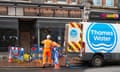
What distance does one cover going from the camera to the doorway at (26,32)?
1267 inches

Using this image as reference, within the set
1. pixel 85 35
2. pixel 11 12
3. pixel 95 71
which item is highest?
pixel 11 12

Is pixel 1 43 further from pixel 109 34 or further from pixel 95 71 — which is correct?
pixel 95 71

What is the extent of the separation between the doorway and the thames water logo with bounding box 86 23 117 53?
39.0 ft

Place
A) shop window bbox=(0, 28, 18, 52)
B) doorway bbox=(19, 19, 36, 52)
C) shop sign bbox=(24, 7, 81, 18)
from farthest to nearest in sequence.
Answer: doorway bbox=(19, 19, 36, 52)
shop sign bbox=(24, 7, 81, 18)
shop window bbox=(0, 28, 18, 52)

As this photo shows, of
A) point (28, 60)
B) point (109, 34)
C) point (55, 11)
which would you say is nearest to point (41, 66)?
point (28, 60)

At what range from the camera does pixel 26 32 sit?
106 ft

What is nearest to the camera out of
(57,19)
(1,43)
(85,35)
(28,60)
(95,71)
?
(95,71)

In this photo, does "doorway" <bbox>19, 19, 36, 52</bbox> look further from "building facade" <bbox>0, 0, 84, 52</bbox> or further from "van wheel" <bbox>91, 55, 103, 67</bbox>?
"van wheel" <bbox>91, 55, 103, 67</bbox>

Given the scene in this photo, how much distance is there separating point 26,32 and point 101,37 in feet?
40.6

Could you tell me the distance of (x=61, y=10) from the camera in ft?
107

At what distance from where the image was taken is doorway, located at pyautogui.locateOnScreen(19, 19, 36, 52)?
106 feet

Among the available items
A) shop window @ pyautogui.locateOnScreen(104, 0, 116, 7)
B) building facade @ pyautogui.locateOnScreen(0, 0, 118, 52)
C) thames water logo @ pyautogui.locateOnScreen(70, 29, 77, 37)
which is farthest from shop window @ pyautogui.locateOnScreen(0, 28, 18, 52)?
thames water logo @ pyautogui.locateOnScreen(70, 29, 77, 37)

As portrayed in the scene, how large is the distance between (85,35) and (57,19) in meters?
11.6

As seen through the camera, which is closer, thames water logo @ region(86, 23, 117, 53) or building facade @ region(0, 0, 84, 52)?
thames water logo @ region(86, 23, 117, 53)
